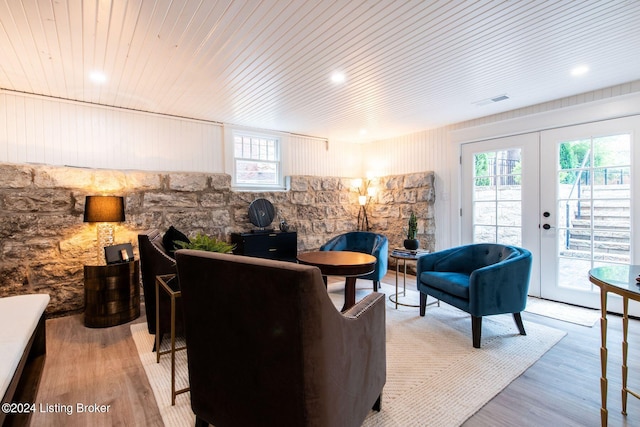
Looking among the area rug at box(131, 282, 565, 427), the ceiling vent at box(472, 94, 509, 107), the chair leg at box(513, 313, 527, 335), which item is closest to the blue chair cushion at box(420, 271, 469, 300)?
the area rug at box(131, 282, 565, 427)

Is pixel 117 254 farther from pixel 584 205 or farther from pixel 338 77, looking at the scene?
pixel 584 205

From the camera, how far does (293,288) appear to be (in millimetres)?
1065

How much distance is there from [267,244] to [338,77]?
242 cm

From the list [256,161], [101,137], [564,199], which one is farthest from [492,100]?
[101,137]

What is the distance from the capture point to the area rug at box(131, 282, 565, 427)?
1.80 metres

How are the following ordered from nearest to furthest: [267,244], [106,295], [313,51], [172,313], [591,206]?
[172,313], [313,51], [106,295], [591,206], [267,244]

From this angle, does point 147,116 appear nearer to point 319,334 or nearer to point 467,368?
point 319,334

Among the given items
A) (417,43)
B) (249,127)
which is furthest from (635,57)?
(249,127)

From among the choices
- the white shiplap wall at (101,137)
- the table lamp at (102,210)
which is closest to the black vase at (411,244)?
the white shiplap wall at (101,137)

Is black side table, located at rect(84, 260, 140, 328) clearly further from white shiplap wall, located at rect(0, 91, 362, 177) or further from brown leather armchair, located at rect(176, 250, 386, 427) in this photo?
brown leather armchair, located at rect(176, 250, 386, 427)

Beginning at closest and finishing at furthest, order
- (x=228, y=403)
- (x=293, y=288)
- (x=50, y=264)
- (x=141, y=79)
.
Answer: (x=293, y=288)
(x=228, y=403)
(x=141, y=79)
(x=50, y=264)

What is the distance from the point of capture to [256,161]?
4.92 m

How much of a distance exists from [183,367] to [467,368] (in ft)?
6.90

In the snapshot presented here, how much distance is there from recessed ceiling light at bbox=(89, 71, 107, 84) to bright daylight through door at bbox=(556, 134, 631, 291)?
4973 millimetres
